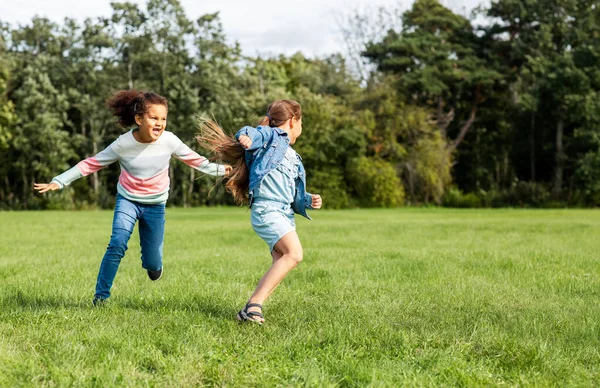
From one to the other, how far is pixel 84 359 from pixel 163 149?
109 inches

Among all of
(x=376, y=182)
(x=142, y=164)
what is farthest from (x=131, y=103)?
(x=376, y=182)

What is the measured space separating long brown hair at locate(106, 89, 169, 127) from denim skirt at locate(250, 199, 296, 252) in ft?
5.19

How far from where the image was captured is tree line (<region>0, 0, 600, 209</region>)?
39.3 meters

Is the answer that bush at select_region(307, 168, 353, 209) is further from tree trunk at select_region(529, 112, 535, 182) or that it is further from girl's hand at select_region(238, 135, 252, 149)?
girl's hand at select_region(238, 135, 252, 149)

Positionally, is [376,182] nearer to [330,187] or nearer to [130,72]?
[330,187]

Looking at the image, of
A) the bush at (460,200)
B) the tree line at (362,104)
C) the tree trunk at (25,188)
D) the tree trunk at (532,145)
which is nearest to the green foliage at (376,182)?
the tree line at (362,104)

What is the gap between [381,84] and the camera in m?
42.4

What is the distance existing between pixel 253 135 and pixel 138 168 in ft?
5.17

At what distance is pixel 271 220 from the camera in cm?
538

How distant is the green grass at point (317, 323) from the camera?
12.8ft

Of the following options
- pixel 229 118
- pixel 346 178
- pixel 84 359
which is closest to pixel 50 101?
pixel 229 118

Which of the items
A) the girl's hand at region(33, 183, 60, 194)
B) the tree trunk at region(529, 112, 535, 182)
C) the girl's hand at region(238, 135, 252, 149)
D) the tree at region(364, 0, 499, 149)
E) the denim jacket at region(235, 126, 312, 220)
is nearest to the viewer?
the girl's hand at region(238, 135, 252, 149)

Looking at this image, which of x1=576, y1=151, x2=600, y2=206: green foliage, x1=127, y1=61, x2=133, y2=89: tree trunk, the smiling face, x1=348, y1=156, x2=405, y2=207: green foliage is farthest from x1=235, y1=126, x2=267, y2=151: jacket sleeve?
x1=127, y1=61, x2=133, y2=89: tree trunk

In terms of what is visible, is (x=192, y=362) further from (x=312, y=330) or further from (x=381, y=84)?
(x=381, y=84)
